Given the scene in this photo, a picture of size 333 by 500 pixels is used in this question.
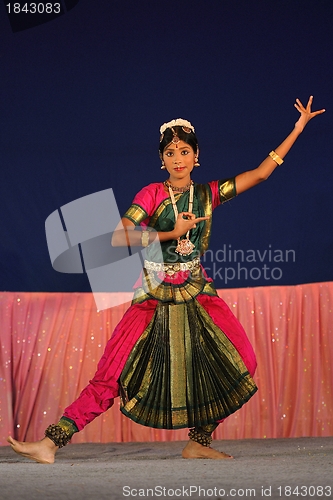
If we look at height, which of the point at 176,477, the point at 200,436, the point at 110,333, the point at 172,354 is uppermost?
the point at 110,333

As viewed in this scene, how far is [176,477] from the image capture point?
2.46 metres

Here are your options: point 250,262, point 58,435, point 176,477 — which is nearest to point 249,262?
point 250,262

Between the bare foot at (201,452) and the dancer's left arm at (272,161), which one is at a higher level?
the dancer's left arm at (272,161)

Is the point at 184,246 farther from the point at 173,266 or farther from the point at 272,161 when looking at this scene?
the point at 272,161

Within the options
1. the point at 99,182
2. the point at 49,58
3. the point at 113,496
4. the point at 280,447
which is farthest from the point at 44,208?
the point at 113,496

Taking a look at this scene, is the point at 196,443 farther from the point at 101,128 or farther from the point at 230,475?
the point at 101,128

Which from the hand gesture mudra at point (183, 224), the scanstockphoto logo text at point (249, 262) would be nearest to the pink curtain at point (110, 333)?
the scanstockphoto logo text at point (249, 262)

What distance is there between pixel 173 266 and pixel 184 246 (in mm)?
83

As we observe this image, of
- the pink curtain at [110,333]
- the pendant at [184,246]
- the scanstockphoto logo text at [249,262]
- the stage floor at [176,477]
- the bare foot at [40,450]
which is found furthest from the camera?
the scanstockphoto logo text at [249,262]

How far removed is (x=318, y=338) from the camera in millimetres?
4137

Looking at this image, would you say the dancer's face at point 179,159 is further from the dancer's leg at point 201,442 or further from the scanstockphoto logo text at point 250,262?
the scanstockphoto logo text at point 250,262

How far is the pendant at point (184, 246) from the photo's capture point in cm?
313

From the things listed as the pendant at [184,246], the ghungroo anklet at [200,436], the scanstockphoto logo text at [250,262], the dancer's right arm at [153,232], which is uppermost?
the scanstockphoto logo text at [250,262]

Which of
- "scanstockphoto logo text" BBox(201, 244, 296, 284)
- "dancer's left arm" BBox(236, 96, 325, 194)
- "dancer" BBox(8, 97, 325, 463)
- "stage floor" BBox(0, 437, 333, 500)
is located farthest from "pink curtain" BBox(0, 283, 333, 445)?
"dancer's left arm" BBox(236, 96, 325, 194)
